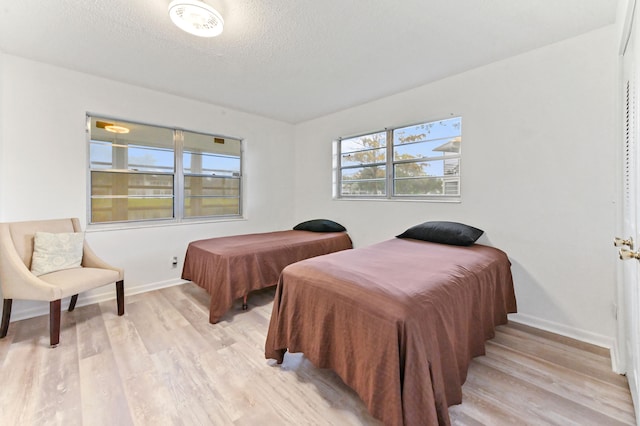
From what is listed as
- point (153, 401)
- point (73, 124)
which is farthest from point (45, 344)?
point (73, 124)

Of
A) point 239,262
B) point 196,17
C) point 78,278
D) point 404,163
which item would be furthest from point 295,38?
point 78,278

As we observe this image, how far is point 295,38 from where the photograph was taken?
7.11 feet

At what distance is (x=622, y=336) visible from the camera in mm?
1740

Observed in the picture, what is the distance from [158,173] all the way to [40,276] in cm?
160

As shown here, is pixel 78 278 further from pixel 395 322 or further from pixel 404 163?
pixel 404 163

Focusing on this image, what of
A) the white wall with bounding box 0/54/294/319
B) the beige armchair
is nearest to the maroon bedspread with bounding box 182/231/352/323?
the white wall with bounding box 0/54/294/319

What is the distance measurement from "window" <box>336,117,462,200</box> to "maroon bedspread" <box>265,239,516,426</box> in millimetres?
1204

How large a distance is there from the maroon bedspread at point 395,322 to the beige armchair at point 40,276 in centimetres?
168

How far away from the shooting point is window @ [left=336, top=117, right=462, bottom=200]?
2992 millimetres

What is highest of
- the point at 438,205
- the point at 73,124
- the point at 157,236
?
the point at 73,124

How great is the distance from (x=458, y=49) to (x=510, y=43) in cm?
40

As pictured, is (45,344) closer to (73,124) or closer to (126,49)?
(73,124)

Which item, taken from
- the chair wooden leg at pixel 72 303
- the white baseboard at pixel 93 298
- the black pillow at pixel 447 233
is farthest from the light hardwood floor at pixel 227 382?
the black pillow at pixel 447 233

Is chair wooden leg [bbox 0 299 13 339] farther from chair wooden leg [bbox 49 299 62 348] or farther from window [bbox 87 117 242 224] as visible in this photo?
window [bbox 87 117 242 224]
